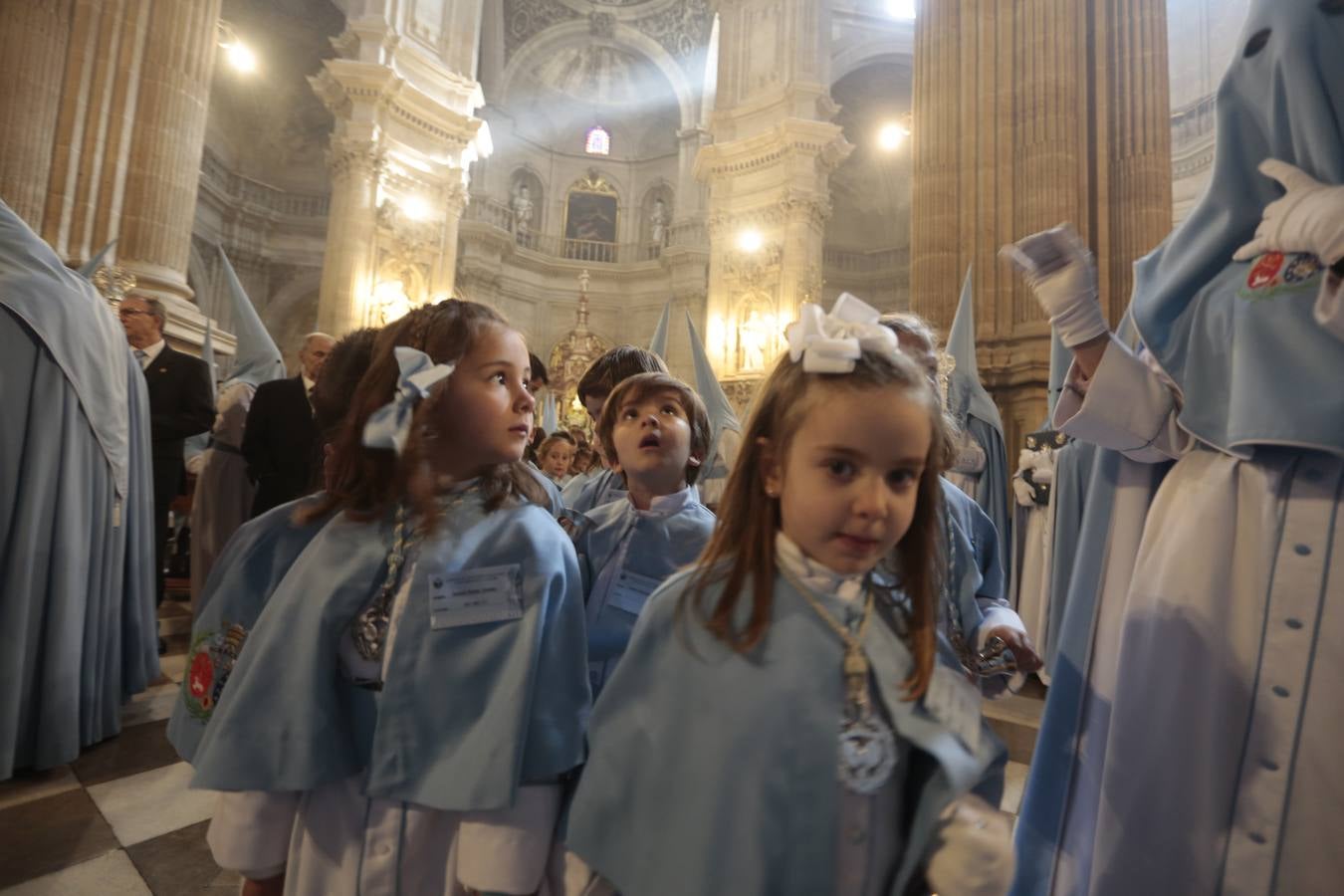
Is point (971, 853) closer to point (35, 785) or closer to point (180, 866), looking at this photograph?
point (180, 866)

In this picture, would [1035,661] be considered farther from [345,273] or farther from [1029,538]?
[345,273]

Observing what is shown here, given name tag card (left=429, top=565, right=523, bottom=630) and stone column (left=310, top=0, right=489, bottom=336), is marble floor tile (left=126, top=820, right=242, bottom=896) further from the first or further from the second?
stone column (left=310, top=0, right=489, bottom=336)

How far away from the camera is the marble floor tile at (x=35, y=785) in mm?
2172

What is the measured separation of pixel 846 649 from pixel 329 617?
83 cm

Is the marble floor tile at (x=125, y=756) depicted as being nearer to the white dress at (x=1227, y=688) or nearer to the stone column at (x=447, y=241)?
the white dress at (x=1227, y=688)

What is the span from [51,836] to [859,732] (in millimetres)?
2471

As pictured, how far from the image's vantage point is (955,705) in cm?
86

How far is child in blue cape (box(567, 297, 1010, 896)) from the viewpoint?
824 millimetres

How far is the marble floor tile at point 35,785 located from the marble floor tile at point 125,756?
4 cm

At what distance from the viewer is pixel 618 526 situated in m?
1.79

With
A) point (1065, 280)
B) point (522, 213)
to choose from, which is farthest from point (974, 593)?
point (522, 213)

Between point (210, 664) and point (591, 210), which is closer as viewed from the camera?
point (210, 664)

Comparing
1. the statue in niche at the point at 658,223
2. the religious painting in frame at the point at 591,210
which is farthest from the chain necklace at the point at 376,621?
the religious painting in frame at the point at 591,210

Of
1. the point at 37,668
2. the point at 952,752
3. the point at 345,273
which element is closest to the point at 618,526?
the point at 952,752
